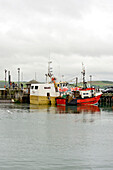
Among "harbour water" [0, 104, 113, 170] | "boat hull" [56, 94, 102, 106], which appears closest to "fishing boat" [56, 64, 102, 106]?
"boat hull" [56, 94, 102, 106]

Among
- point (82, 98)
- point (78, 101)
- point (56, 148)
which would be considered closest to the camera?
point (56, 148)

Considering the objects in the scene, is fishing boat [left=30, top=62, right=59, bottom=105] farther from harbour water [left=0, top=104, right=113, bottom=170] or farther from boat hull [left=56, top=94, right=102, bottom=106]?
harbour water [left=0, top=104, right=113, bottom=170]

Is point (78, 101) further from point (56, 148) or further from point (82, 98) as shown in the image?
point (56, 148)

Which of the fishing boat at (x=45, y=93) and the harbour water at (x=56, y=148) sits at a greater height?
the fishing boat at (x=45, y=93)

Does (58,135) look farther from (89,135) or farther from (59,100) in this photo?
(59,100)

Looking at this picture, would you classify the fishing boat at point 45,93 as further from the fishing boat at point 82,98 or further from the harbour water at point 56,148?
the harbour water at point 56,148

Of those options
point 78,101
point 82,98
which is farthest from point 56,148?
point 82,98

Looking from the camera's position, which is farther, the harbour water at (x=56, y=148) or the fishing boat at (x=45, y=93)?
the fishing boat at (x=45, y=93)

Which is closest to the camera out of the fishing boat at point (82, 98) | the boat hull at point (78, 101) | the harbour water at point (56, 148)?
the harbour water at point (56, 148)

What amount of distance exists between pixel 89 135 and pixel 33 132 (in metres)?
8.01

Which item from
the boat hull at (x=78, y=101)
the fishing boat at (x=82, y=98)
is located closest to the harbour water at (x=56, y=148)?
the boat hull at (x=78, y=101)

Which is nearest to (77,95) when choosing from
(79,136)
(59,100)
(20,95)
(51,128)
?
(59,100)

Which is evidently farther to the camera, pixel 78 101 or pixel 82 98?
pixel 82 98

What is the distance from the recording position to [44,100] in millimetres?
106062
